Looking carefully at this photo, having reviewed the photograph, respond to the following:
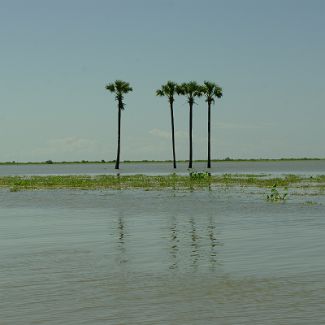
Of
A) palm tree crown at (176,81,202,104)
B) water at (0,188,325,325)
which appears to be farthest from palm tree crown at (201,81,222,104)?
water at (0,188,325,325)

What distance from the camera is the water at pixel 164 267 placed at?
11.3 metres

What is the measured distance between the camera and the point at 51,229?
82.7 ft

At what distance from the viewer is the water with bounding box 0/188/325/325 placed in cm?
1134

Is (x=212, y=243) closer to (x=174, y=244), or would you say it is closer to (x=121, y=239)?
(x=174, y=244)

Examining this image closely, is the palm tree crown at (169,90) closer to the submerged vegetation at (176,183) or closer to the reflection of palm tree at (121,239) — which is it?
the submerged vegetation at (176,183)

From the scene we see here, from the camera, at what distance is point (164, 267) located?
52.2 feet

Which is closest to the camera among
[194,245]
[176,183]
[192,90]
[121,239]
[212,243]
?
[194,245]

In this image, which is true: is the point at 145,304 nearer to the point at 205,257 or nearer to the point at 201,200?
the point at 205,257

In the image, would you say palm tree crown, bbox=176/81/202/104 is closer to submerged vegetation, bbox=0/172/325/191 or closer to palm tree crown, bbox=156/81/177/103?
palm tree crown, bbox=156/81/177/103

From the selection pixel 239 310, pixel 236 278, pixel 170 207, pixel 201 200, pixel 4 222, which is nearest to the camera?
pixel 239 310

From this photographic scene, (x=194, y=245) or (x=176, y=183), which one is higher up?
(x=176, y=183)

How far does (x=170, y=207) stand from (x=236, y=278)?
20.8 metres

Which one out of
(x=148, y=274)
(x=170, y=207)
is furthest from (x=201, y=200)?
(x=148, y=274)

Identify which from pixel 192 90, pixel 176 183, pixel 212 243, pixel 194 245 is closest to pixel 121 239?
pixel 194 245
